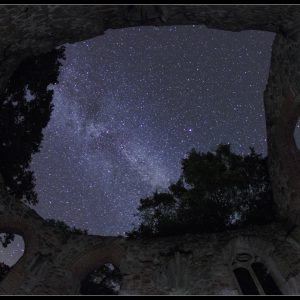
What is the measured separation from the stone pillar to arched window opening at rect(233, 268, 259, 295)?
7.26ft

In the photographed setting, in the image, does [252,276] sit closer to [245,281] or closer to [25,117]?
[245,281]

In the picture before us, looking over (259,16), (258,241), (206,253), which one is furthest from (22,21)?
(258,241)

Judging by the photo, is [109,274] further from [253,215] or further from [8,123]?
[8,123]

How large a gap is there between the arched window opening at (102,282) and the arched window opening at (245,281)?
4.99 metres

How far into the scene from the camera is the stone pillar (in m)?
10.1

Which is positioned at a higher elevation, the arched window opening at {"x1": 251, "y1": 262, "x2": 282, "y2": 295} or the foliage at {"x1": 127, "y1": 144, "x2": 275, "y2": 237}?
the foliage at {"x1": 127, "y1": 144, "x2": 275, "y2": 237}

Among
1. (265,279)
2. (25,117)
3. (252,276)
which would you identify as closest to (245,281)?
(252,276)

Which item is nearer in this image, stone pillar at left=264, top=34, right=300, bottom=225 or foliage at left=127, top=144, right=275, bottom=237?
stone pillar at left=264, top=34, right=300, bottom=225

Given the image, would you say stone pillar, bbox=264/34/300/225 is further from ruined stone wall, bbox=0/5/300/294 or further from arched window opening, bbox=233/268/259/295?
arched window opening, bbox=233/268/259/295

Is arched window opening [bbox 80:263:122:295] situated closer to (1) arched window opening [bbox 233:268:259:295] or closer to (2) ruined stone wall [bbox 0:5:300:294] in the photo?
(2) ruined stone wall [bbox 0:5:300:294]

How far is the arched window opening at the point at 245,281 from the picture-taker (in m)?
8.89

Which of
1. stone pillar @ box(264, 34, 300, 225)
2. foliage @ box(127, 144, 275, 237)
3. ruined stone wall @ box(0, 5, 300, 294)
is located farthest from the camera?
foliage @ box(127, 144, 275, 237)

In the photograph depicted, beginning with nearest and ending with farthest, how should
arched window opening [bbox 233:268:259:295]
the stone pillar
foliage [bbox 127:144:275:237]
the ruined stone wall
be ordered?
arched window opening [bbox 233:268:259:295]
the ruined stone wall
the stone pillar
foliage [bbox 127:144:275:237]

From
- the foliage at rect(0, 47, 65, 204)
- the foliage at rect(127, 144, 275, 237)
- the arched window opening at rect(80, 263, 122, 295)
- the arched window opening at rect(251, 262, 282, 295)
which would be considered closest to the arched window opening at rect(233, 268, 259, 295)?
the arched window opening at rect(251, 262, 282, 295)
